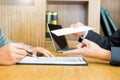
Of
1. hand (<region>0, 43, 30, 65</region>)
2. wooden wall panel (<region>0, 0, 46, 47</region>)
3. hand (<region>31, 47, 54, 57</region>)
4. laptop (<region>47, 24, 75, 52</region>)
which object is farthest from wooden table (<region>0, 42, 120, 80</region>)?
wooden wall panel (<region>0, 0, 46, 47</region>)

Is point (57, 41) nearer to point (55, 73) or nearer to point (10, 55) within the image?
point (10, 55)

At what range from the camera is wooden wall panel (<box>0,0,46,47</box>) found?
8.09ft

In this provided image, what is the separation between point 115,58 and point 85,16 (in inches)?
63.6

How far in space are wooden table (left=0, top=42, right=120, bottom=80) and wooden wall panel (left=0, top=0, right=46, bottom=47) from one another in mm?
1433

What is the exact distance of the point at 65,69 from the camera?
0.99 m

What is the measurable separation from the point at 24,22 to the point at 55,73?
5.35ft

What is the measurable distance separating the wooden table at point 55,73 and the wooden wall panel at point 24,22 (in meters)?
1.43

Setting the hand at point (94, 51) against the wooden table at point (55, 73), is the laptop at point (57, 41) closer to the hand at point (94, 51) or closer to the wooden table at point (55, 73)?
the hand at point (94, 51)

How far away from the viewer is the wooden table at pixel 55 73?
841 millimetres

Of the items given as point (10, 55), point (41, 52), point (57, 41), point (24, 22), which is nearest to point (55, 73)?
point (10, 55)

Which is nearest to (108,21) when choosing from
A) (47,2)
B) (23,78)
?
(47,2)

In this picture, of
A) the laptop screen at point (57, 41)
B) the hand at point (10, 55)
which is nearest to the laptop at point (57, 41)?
the laptop screen at point (57, 41)

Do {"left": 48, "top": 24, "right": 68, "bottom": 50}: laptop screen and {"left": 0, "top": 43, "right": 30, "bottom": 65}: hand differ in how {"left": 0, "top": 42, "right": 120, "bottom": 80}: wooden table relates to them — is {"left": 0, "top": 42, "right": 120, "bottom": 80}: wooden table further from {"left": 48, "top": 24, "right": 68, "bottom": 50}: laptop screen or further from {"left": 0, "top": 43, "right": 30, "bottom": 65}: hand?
{"left": 48, "top": 24, "right": 68, "bottom": 50}: laptop screen

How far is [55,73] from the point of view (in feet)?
3.00
